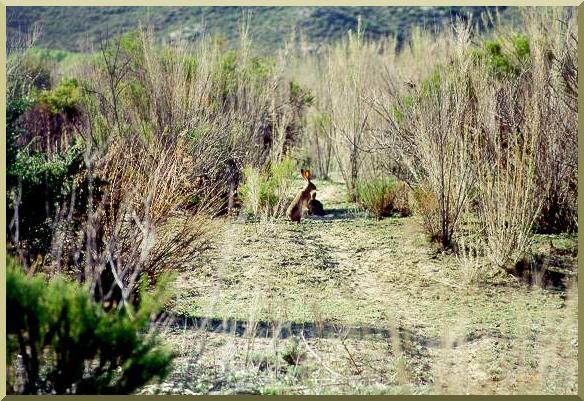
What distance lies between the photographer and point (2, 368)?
11.4 feet

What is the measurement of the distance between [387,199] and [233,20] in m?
27.2

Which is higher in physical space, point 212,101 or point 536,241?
point 212,101

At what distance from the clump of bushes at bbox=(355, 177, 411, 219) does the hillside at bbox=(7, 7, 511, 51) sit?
23104 mm

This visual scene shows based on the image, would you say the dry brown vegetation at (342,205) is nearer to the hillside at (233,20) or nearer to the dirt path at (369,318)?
the dirt path at (369,318)

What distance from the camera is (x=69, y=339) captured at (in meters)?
3.49

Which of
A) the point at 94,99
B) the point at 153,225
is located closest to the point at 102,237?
the point at 153,225

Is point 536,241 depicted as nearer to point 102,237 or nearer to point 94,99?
point 102,237

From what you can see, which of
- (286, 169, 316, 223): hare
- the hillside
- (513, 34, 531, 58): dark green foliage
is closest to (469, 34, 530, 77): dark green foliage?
(513, 34, 531, 58): dark green foliage

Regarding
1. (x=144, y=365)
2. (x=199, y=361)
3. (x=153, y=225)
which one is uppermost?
(x=153, y=225)

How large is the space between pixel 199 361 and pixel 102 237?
159 centimetres

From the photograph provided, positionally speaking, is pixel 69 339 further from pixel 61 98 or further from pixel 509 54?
pixel 61 98

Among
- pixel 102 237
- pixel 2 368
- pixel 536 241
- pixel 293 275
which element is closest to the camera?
pixel 2 368

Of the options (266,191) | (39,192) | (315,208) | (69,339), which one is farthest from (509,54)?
(69,339)

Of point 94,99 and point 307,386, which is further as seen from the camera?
point 94,99
